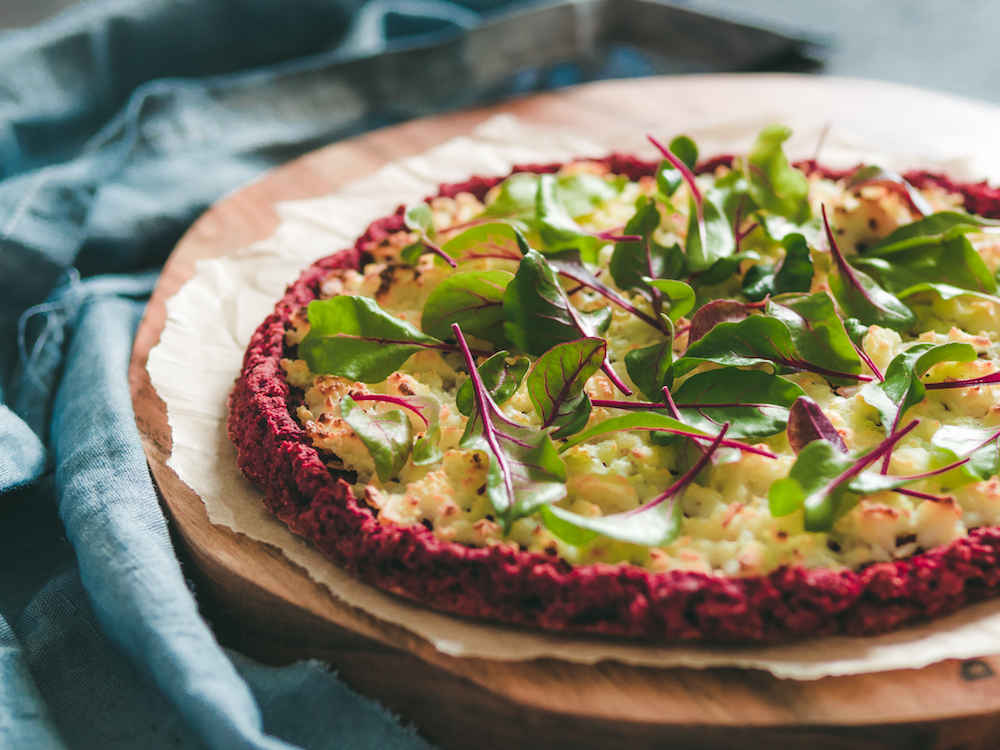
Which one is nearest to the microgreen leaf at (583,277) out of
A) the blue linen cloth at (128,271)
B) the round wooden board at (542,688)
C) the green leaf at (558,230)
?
the green leaf at (558,230)

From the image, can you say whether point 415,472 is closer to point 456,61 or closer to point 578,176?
point 578,176

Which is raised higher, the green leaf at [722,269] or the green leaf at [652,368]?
Answer: the green leaf at [722,269]

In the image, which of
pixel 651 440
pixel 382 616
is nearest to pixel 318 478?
pixel 382 616

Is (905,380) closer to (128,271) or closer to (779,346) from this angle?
(779,346)

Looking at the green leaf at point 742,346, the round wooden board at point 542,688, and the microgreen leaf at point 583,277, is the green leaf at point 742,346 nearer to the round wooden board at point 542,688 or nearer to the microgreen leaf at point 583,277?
the microgreen leaf at point 583,277

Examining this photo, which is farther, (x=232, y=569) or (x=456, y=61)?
(x=456, y=61)

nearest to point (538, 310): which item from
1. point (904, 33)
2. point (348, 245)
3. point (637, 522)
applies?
point (637, 522)
